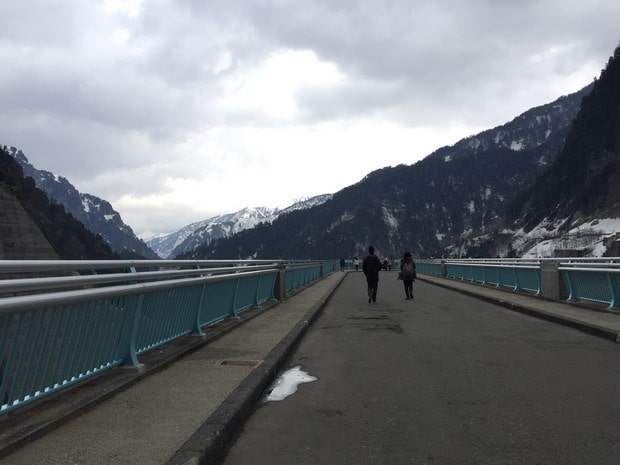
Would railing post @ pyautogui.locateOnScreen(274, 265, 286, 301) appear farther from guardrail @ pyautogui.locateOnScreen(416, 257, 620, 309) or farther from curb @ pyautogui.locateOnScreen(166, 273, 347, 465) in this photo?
curb @ pyautogui.locateOnScreen(166, 273, 347, 465)

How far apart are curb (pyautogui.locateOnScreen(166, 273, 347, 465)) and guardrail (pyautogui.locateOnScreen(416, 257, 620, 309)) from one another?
323 inches

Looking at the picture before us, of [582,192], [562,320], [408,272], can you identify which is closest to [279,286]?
[408,272]

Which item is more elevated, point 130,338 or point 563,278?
point 563,278

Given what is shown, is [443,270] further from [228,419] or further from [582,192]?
[582,192]

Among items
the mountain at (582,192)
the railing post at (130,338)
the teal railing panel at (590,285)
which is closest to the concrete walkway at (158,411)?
the railing post at (130,338)

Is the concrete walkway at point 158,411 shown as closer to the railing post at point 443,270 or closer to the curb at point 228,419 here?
the curb at point 228,419

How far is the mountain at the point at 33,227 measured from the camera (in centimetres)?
6275

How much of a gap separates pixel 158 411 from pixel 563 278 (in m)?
12.2

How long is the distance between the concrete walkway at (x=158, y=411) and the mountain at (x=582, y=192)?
450ft

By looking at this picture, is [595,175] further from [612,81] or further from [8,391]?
[8,391]

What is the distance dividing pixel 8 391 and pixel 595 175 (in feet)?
607

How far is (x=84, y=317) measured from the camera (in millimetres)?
4629

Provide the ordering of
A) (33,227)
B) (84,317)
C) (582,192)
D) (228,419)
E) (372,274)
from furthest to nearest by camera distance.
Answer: (582,192), (33,227), (372,274), (84,317), (228,419)

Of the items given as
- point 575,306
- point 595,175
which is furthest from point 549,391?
point 595,175
